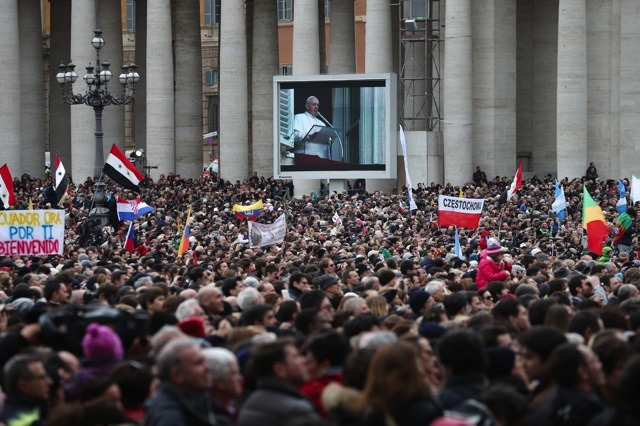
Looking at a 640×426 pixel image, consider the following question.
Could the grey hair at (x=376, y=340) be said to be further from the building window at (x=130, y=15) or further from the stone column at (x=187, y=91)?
the building window at (x=130, y=15)

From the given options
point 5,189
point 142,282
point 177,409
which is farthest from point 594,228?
point 177,409

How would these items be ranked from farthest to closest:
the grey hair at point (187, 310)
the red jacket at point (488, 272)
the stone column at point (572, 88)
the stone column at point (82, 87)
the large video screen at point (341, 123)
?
the stone column at point (82, 87) < the large video screen at point (341, 123) < the stone column at point (572, 88) < the red jacket at point (488, 272) < the grey hair at point (187, 310)

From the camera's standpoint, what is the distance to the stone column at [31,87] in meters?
96.7

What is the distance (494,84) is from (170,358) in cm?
7093

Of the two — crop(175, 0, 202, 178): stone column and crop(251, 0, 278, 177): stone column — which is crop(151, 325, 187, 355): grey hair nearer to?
crop(251, 0, 278, 177): stone column

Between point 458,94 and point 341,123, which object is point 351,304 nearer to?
point 341,123

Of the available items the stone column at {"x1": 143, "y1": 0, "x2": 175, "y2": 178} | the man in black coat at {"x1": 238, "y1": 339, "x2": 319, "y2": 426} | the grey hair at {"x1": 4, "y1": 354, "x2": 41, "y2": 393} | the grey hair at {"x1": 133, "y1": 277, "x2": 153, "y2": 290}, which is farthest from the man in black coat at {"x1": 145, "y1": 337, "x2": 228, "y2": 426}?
the stone column at {"x1": 143, "y1": 0, "x2": 175, "y2": 178}

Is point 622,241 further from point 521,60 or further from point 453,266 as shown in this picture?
point 521,60

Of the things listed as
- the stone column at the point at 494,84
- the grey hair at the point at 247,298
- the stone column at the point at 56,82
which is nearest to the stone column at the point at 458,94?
the stone column at the point at 494,84

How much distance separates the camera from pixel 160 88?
294ft

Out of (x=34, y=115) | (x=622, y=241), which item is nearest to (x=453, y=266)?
(x=622, y=241)

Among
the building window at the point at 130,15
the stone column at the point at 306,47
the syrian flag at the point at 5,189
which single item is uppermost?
the building window at the point at 130,15

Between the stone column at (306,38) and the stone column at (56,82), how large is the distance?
878 inches

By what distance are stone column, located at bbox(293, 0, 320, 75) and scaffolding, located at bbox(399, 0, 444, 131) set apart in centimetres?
459
